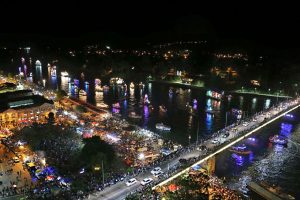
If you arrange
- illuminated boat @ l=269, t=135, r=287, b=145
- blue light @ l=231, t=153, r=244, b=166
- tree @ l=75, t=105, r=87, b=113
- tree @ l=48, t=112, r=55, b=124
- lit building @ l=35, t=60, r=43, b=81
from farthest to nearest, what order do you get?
lit building @ l=35, t=60, r=43, b=81 → tree @ l=75, t=105, r=87, b=113 → tree @ l=48, t=112, r=55, b=124 → illuminated boat @ l=269, t=135, r=287, b=145 → blue light @ l=231, t=153, r=244, b=166

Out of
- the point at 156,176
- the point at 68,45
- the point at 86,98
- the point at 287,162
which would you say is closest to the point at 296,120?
the point at 287,162

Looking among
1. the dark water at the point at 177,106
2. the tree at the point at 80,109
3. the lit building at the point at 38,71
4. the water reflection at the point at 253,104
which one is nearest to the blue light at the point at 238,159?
the dark water at the point at 177,106

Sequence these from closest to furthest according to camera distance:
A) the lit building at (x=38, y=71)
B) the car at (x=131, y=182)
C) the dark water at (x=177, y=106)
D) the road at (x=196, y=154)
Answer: the road at (x=196, y=154)
the car at (x=131, y=182)
the dark water at (x=177, y=106)
the lit building at (x=38, y=71)

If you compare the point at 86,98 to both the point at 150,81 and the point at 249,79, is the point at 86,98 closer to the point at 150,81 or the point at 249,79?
the point at 150,81

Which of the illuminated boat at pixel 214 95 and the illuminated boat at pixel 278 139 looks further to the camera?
the illuminated boat at pixel 214 95

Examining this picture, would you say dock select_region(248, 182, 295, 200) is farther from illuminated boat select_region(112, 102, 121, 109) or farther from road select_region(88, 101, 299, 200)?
illuminated boat select_region(112, 102, 121, 109)

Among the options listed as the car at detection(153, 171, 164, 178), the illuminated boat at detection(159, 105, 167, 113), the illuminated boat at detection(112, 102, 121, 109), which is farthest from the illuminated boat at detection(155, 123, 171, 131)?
the car at detection(153, 171, 164, 178)

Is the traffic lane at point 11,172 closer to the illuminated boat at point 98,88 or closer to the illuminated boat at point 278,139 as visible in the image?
the illuminated boat at point 278,139
